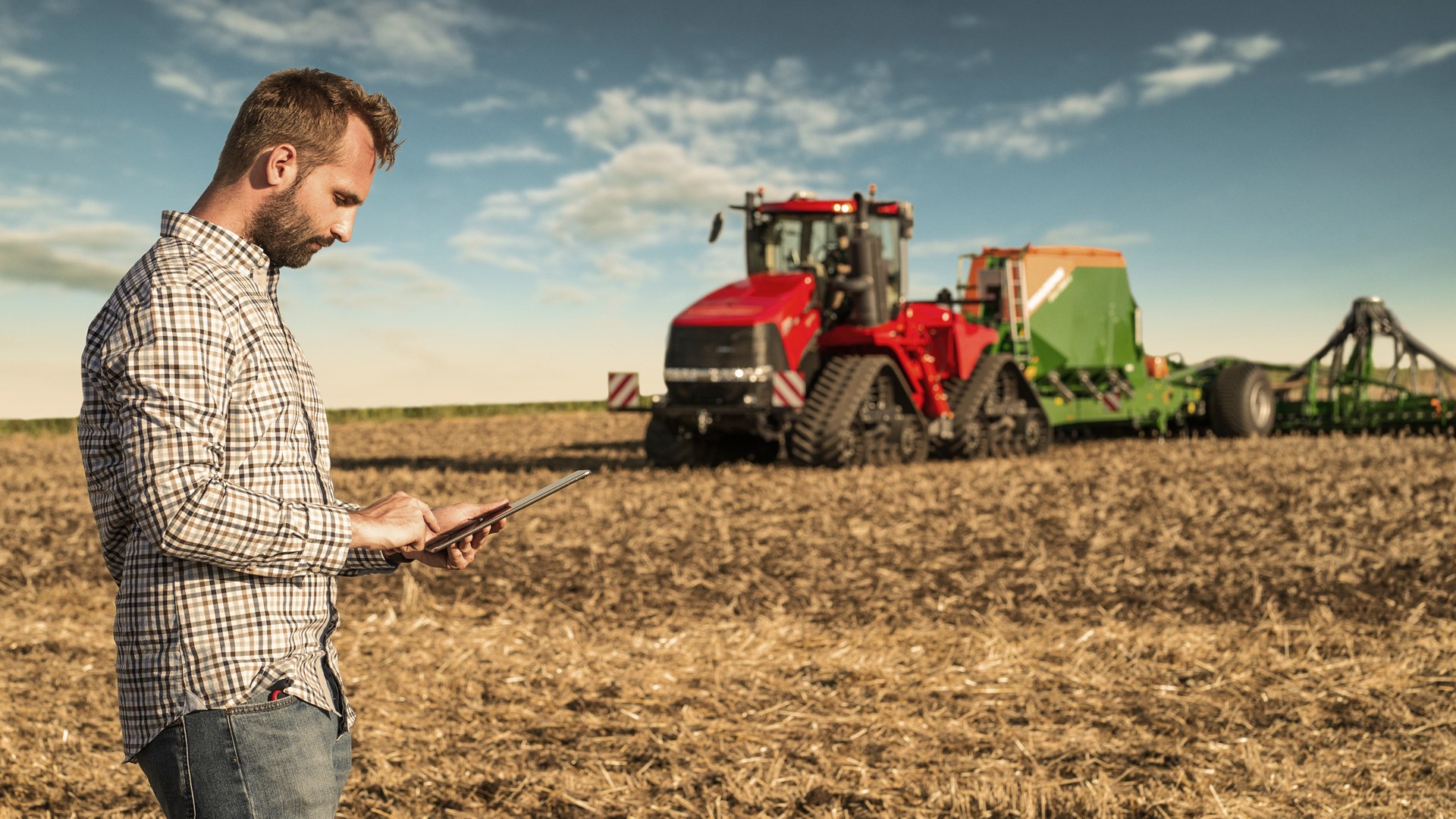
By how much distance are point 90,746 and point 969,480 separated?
326 inches

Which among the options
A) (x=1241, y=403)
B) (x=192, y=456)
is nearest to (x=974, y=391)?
(x=1241, y=403)

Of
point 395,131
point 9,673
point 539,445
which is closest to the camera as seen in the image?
point 395,131

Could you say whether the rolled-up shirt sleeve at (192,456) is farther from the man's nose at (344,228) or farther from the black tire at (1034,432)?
the black tire at (1034,432)

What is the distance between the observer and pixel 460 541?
1.99 m

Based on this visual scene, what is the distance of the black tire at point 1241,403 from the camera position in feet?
60.0

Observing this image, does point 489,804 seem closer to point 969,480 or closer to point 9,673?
point 9,673

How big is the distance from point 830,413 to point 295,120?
34.2 feet

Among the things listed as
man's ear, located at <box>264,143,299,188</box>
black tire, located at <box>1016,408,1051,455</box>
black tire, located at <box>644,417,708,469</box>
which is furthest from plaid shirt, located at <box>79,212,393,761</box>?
black tire, located at <box>1016,408,1051,455</box>

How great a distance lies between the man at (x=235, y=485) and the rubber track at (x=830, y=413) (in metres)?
10.1

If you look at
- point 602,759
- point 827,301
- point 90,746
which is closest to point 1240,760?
point 602,759

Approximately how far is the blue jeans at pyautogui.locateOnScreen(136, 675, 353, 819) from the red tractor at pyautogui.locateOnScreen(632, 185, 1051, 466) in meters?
10.0

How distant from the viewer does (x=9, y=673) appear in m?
5.36

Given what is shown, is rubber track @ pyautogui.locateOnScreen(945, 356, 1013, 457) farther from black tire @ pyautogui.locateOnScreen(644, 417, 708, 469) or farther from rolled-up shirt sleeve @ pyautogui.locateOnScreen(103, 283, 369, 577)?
rolled-up shirt sleeve @ pyautogui.locateOnScreen(103, 283, 369, 577)

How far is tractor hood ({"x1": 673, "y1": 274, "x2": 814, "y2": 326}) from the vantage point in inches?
470
